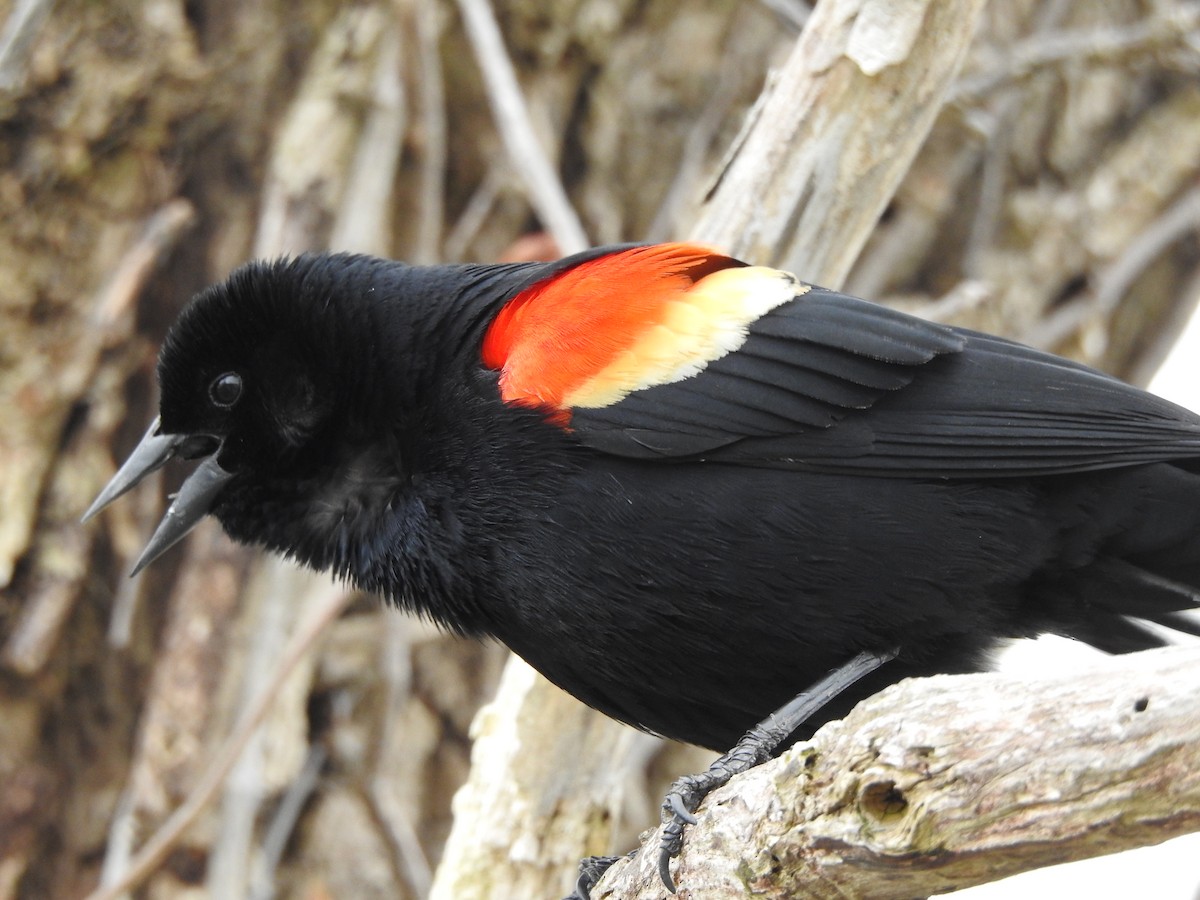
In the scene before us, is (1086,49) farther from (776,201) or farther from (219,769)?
(219,769)

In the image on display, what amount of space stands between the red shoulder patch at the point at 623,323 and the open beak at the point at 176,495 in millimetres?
703

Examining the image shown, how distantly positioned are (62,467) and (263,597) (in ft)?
2.13

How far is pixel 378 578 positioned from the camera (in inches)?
97.4

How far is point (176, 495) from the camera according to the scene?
270 centimetres

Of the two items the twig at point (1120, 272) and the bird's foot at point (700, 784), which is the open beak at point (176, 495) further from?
the twig at point (1120, 272)

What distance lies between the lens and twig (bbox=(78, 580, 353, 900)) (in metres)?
3.14

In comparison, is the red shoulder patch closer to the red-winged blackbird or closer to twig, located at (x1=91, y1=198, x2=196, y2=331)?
the red-winged blackbird

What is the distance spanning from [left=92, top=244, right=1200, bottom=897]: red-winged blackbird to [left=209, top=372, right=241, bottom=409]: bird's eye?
1.16ft

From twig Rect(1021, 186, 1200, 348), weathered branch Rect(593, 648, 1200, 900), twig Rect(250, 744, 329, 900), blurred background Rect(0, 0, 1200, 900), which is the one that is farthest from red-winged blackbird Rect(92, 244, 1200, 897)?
twig Rect(1021, 186, 1200, 348)

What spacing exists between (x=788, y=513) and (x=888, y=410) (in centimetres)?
29

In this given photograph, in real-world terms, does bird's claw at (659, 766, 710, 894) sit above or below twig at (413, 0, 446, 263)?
below

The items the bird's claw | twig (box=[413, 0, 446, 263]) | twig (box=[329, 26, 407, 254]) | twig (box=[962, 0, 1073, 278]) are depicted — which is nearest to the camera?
the bird's claw

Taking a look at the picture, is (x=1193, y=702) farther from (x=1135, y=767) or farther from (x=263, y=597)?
(x=263, y=597)

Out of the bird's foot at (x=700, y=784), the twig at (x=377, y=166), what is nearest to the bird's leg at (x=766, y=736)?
the bird's foot at (x=700, y=784)
